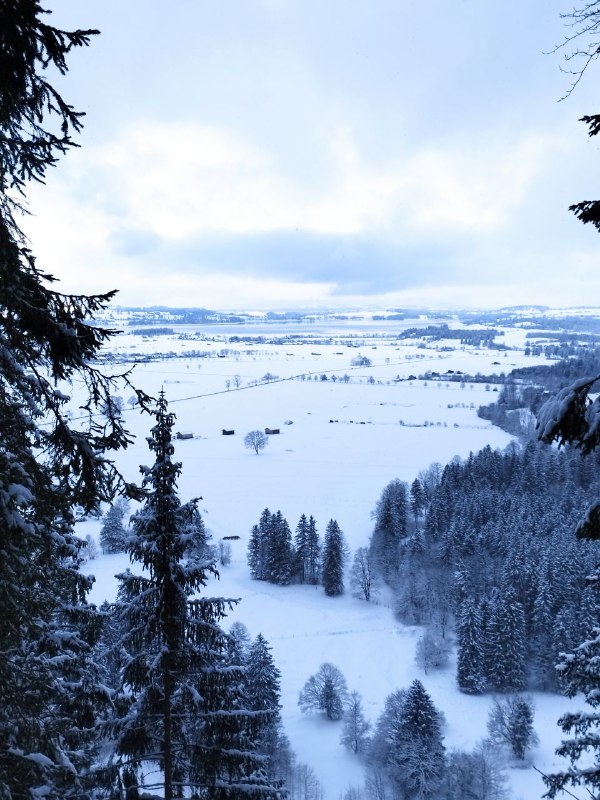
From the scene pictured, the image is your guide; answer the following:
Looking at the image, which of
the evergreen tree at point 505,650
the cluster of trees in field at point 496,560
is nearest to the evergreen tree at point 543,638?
the cluster of trees in field at point 496,560

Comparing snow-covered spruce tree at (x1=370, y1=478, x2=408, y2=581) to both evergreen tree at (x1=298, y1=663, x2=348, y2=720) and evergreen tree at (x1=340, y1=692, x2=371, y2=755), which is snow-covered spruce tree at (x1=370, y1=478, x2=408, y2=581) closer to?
evergreen tree at (x1=298, y1=663, x2=348, y2=720)

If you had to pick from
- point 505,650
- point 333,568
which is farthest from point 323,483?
point 505,650

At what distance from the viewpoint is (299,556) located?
49125 millimetres

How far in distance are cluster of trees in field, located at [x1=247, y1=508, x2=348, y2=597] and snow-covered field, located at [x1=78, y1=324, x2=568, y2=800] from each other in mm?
1396

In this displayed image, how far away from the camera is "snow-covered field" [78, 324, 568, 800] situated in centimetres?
3103

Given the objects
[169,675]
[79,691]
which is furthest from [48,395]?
[79,691]

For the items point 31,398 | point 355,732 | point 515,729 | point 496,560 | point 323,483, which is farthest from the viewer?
point 323,483

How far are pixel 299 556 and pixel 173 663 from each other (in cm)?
4347

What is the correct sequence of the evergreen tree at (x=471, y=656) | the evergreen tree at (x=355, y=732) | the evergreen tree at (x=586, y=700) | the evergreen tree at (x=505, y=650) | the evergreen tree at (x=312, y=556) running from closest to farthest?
the evergreen tree at (x=586, y=700), the evergreen tree at (x=355, y=732), the evergreen tree at (x=471, y=656), the evergreen tree at (x=505, y=650), the evergreen tree at (x=312, y=556)

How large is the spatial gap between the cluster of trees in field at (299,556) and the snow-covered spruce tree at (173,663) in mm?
40030

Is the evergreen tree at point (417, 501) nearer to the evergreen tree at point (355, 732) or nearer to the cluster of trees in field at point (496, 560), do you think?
the cluster of trees in field at point (496, 560)

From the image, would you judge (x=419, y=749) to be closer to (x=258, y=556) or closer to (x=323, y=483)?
(x=258, y=556)

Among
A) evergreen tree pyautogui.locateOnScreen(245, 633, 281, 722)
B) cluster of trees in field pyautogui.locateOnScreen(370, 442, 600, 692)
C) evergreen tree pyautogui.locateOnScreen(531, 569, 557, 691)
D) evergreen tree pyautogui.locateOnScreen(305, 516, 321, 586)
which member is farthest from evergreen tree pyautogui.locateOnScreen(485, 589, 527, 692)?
evergreen tree pyautogui.locateOnScreen(305, 516, 321, 586)

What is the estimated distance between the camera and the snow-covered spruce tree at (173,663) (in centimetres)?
714
